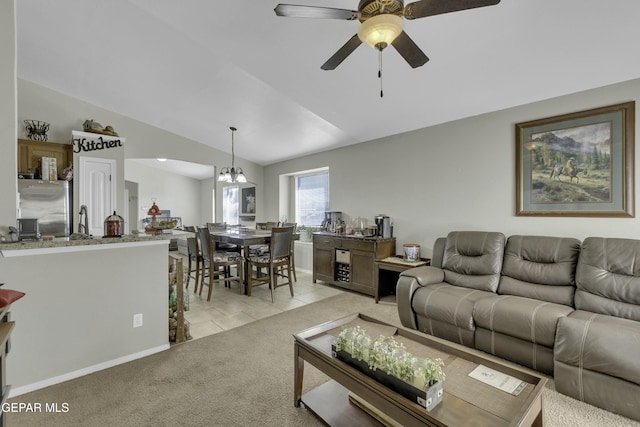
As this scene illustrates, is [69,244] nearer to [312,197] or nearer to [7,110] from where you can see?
[7,110]

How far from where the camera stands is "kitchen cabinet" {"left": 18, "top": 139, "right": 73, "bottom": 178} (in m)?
3.96

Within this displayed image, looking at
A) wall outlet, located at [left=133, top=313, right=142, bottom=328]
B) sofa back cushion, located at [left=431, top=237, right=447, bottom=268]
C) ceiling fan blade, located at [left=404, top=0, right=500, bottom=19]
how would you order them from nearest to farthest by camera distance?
ceiling fan blade, located at [left=404, top=0, right=500, bottom=19] → wall outlet, located at [left=133, top=313, right=142, bottom=328] → sofa back cushion, located at [left=431, top=237, right=447, bottom=268]

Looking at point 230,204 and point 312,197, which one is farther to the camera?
point 230,204

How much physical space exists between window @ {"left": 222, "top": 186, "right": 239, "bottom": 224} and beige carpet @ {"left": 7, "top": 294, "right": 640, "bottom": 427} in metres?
5.47

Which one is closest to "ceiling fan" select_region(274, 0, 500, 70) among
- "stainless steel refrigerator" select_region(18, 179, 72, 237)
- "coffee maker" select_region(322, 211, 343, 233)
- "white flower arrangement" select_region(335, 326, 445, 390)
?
"white flower arrangement" select_region(335, 326, 445, 390)

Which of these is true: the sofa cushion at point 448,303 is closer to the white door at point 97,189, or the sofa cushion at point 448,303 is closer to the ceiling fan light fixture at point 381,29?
the ceiling fan light fixture at point 381,29

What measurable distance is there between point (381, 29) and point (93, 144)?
192 inches

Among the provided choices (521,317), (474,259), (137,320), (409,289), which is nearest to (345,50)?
(409,289)

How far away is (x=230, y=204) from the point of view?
8.15 metres

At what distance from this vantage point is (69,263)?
2166mm

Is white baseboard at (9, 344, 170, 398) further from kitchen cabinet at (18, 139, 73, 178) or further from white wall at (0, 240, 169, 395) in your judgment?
kitchen cabinet at (18, 139, 73, 178)

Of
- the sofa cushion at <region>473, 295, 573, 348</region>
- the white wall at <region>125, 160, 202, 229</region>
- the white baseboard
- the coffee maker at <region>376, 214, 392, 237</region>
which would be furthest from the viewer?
the white wall at <region>125, 160, 202, 229</region>

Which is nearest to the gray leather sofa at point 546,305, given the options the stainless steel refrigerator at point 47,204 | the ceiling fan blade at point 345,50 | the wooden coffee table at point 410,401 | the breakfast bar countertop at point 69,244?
the wooden coffee table at point 410,401

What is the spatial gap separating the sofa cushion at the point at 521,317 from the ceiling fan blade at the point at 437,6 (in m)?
2.13
